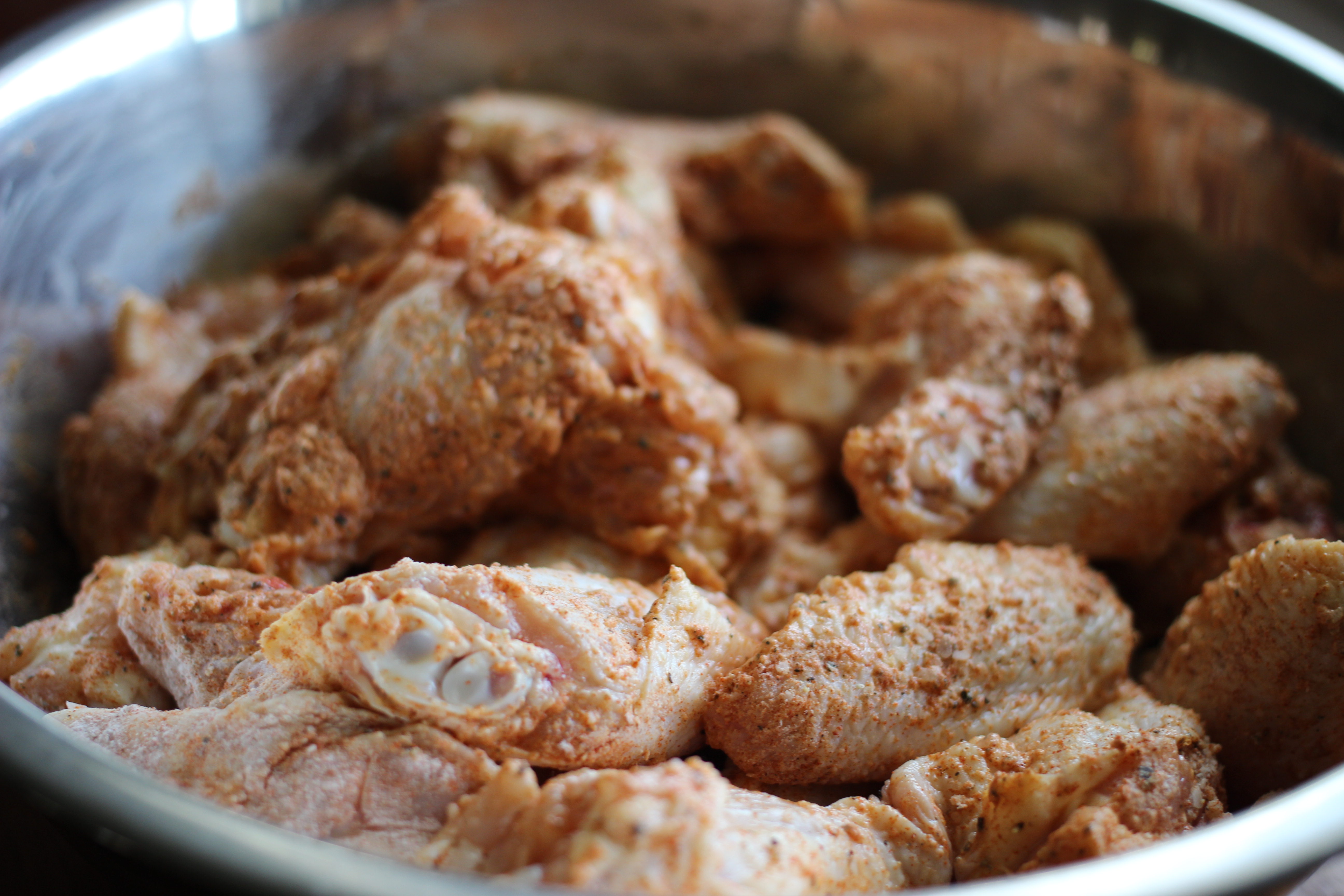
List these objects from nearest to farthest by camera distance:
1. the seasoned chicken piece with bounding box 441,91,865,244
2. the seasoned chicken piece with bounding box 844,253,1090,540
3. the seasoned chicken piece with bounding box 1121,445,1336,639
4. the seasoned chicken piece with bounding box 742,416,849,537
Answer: the seasoned chicken piece with bounding box 844,253,1090,540 → the seasoned chicken piece with bounding box 1121,445,1336,639 → the seasoned chicken piece with bounding box 742,416,849,537 → the seasoned chicken piece with bounding box 441,91,865,244

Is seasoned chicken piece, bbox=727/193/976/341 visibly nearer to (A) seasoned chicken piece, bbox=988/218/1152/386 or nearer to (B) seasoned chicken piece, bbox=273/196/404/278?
(A) seasoned chicken piece, bbox=988/218/1152/386

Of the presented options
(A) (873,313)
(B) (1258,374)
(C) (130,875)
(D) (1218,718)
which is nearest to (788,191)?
(A) (873,313)

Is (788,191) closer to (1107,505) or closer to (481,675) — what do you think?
(1107,505)

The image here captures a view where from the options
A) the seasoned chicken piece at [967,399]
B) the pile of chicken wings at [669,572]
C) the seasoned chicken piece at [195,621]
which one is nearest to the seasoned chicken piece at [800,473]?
the pile of chicken wings at [669,572]

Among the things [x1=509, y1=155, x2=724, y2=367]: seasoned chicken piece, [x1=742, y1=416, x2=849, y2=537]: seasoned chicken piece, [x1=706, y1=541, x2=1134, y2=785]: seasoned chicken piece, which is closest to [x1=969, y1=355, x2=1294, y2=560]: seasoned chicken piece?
[x1=706, y1=541, x2=1134, y2=785]: seasoned chicken piece

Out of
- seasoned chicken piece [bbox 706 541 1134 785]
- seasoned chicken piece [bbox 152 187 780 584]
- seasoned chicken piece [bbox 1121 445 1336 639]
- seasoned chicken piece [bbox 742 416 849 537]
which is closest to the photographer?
seasoned chicken piece [bbox 706 541 1134 785]

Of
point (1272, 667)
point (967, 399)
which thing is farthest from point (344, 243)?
point (1272, 667)

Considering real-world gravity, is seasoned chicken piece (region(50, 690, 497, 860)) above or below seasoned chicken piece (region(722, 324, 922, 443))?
below

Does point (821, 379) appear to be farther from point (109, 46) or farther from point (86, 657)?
point (109, 46)
